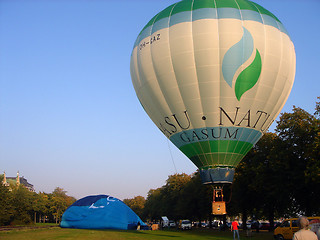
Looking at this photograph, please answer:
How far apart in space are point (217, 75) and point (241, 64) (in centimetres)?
167

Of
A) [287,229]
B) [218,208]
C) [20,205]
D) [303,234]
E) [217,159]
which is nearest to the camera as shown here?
[303,234]

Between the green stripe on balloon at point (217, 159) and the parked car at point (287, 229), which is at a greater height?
the green stripe on balloon at point (217, 159)

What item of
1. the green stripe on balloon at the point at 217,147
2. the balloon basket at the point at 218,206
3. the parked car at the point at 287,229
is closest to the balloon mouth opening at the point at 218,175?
the balloon basket at the point at 218,206

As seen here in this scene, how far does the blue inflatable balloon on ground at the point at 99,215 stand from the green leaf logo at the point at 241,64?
29150 millimetres

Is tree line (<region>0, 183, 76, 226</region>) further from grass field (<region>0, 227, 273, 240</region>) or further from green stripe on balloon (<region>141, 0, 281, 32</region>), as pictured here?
green stripe on balloon (<region>141, 0, 281, 32</region>)

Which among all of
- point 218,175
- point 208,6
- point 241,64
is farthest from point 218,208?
point 208,6

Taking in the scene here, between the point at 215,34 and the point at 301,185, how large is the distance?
17517 millimetres

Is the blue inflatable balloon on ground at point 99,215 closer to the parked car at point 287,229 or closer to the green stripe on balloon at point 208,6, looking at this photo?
the parked car at point 287,229

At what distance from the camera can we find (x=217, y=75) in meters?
23.0

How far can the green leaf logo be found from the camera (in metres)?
22.9

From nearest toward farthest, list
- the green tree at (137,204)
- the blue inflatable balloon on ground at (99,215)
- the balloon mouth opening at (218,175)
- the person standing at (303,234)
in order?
A: the person standing at (303,234), the balloon mouth opening at (218,175), the blue inflatable balloon on ground at (99,215), the green tree at (137,204)

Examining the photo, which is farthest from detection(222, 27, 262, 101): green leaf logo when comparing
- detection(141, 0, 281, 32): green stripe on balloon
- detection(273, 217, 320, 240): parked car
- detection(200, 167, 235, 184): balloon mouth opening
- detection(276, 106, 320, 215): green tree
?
detection(276, 106, 320, 215): green tree

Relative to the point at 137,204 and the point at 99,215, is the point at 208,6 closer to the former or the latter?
the point at 99,215

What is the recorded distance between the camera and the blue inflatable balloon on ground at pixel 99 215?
45.6 meters
